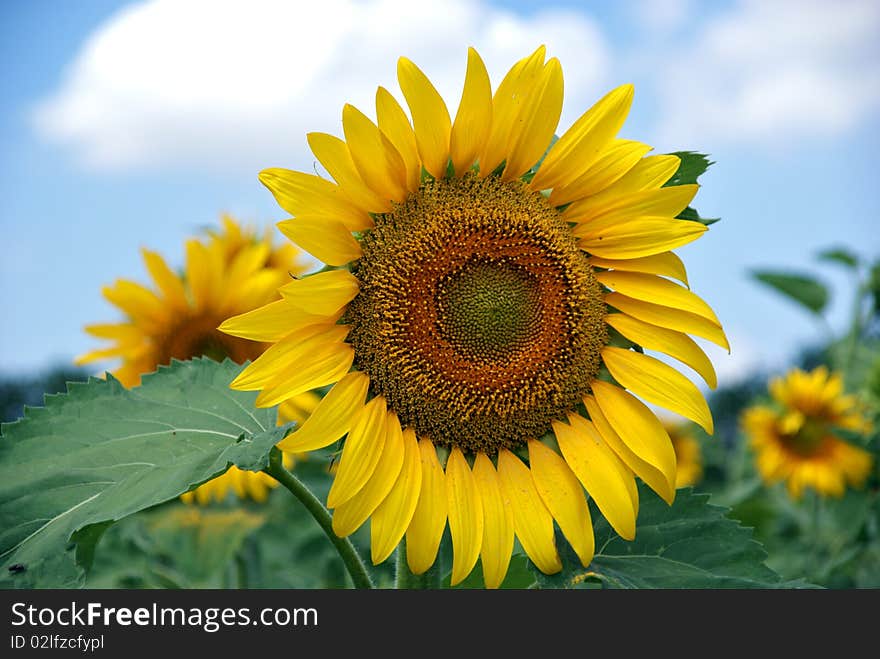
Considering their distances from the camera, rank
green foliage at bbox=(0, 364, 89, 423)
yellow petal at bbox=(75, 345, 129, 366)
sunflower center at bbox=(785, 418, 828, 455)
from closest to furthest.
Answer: yellow petal at bbox=(75, 345, 129, 366), sunflower center at bbox=(785, 418, 828, 455), green foliage at bbox=(0, 364, 89, 423)

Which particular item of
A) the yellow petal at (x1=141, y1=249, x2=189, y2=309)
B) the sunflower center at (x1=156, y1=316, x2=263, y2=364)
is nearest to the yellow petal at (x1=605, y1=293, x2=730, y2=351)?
the sunflower center at (x1=156, y1=316, x2=263, y2=364)

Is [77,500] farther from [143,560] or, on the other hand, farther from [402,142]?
[143,560]

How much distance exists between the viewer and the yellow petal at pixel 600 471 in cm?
168

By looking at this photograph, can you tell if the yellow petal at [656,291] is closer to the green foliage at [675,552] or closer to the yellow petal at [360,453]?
the green foliage at [675,552]

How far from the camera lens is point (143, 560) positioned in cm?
307

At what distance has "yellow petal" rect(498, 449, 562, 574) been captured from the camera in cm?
165

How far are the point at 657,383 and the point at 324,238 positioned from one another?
0.68 metres

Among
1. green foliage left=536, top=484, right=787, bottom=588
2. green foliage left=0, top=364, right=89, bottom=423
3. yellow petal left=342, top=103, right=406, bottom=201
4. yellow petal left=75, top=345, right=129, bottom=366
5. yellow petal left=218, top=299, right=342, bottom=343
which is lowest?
green foliage left=536, top=484, right=787, bottom=588

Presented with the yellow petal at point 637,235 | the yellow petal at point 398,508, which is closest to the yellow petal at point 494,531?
the yellow petal at point 398,508

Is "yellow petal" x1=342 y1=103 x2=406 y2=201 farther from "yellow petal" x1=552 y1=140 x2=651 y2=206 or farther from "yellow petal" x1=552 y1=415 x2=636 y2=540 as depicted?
"yellow petal" x1=552 y1=415 x2=636 y2=540

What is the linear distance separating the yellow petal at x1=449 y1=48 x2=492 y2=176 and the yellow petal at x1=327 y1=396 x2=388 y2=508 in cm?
50

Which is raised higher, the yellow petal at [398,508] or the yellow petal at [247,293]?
the yellow petal at [247,293]
